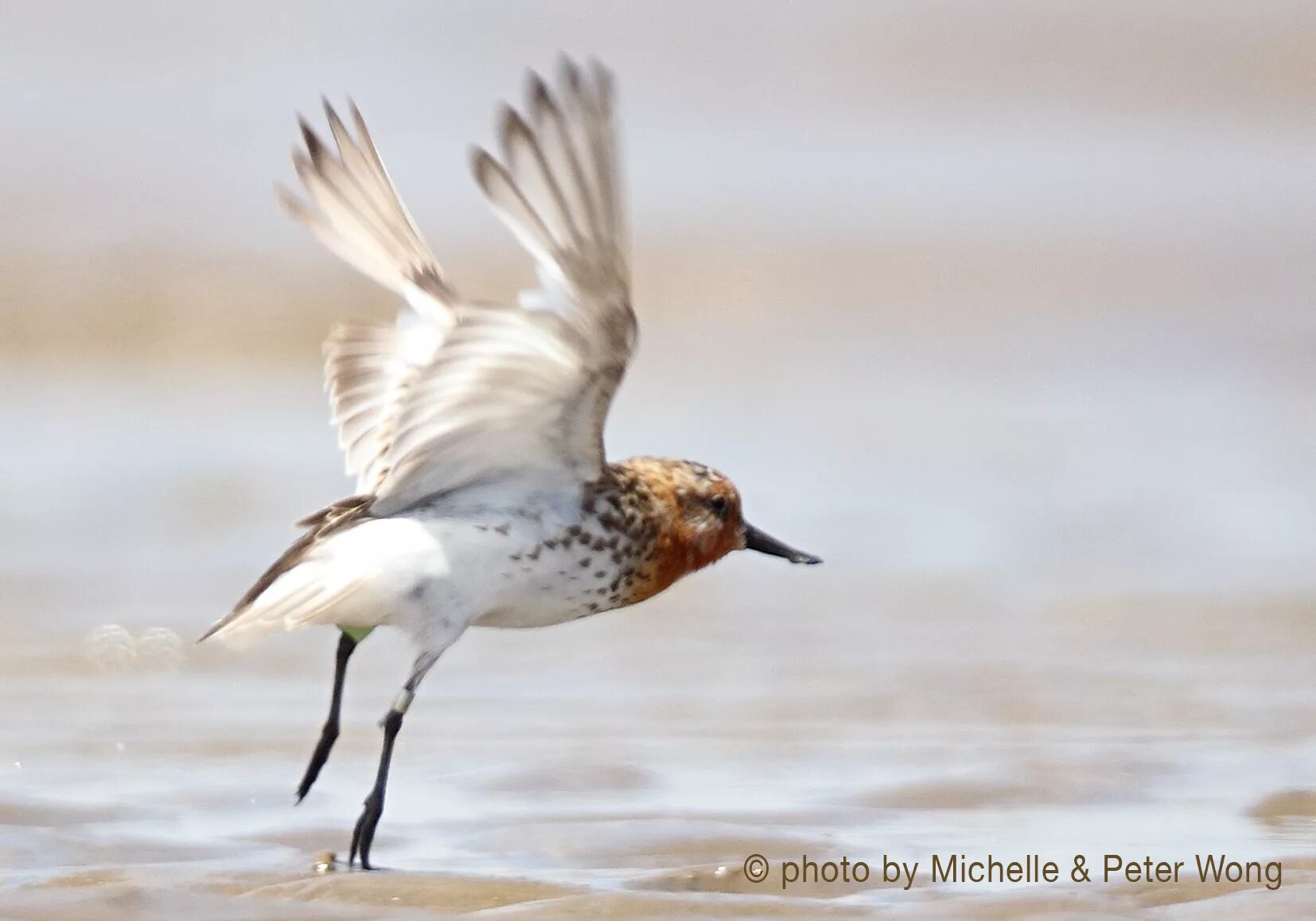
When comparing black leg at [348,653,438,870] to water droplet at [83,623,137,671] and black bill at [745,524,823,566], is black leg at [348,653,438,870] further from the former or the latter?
water droplet at [83,623,137,671]

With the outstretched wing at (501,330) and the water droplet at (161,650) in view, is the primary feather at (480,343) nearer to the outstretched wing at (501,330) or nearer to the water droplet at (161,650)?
the outstretched wing at (501,330)

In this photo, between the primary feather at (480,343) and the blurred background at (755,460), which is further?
the blurred background at (755,460)

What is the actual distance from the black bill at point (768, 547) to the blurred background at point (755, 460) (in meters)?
0.63

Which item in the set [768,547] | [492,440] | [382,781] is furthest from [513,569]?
[768,547]

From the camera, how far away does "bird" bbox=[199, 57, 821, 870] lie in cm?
496

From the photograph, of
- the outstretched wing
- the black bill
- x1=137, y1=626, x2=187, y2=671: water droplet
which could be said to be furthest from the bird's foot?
x1=137, y1=626, x2=187, y2=671: water droplet

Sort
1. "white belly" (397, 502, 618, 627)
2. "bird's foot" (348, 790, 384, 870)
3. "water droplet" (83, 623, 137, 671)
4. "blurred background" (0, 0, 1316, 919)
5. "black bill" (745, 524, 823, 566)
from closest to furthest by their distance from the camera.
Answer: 1. "bird's foot" (348, 790, 384, 870)
2. "white belly" (397, 502, 618, 627)
3. "blurred background" (0, 0, 1316, 919)
4. "black bill" (745, 524, 823, 566)
5. "water droplet" (83, 623, 137, 671)

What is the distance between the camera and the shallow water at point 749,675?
18.4 ft

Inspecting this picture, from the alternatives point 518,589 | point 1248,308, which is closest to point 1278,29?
point 1248,308

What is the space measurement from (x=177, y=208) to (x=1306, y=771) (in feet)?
40.2

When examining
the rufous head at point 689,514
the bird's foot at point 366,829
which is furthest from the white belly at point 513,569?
the bird's foot at point 366,829

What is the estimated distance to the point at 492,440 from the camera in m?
5.66

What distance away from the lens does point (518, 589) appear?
5.75 meters

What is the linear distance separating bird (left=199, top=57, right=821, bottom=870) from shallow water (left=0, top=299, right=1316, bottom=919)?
59cm
